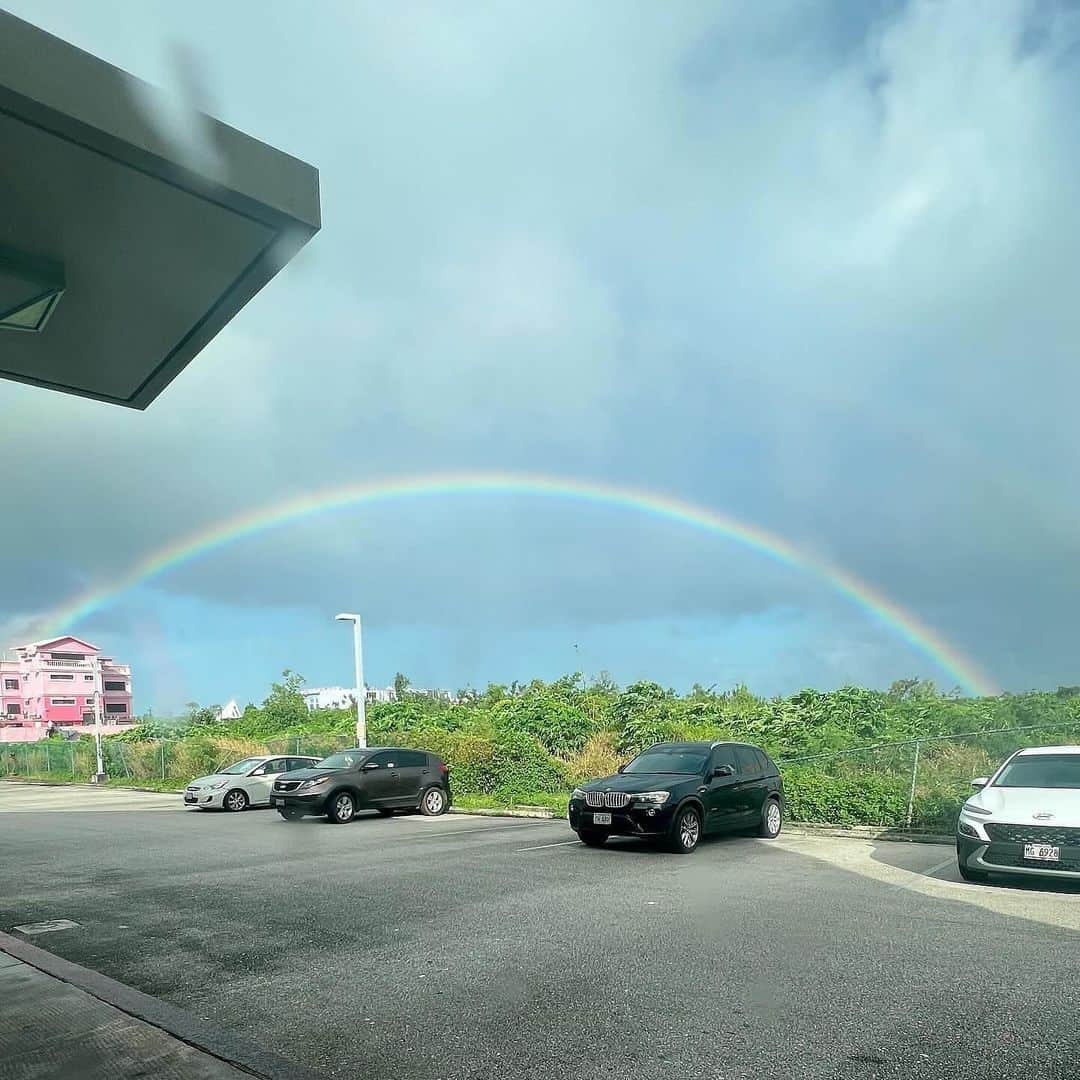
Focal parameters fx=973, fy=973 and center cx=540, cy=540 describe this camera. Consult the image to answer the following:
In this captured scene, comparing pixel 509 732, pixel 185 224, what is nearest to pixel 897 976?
pixel 185 224

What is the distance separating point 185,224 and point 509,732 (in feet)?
80.6

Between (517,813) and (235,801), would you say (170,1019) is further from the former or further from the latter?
(235,801)

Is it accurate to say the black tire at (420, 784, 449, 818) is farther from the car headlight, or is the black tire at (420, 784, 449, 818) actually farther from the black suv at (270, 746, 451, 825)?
the car headlight

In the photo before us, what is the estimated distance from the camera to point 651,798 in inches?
523

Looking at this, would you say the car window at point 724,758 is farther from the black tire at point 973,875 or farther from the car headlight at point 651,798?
the black tire at point 973,875

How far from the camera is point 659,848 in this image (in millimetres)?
14023

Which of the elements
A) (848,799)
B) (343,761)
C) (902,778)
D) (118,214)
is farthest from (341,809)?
(118,214)

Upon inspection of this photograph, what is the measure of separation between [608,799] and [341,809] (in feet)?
26.4

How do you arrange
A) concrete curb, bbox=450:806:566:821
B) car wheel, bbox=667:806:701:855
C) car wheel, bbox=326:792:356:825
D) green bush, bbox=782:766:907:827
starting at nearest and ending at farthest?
car wheel, bbox=667:806:701:855
green bush, bbox=782:766:907:827
car wheel, bbox=326:792:356:825
concrete curb, bbox=450:806:566:821

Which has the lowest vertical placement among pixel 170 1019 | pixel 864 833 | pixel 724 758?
A: pixel 864 833

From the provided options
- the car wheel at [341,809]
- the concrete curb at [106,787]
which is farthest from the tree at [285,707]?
the car wheel at [341,809]

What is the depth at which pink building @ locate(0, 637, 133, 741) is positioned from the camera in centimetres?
9706

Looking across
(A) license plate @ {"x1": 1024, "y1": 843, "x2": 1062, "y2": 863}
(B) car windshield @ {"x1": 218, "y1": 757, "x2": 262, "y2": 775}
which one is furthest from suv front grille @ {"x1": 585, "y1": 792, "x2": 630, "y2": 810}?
(B) car windshield @ {"x1": 218, "y1": 757, "x2": 262, "y2": 775}

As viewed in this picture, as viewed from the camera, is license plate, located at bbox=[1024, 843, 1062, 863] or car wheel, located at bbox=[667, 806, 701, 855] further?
car wheel, located at bbox=[667, 806, 701, 855]
